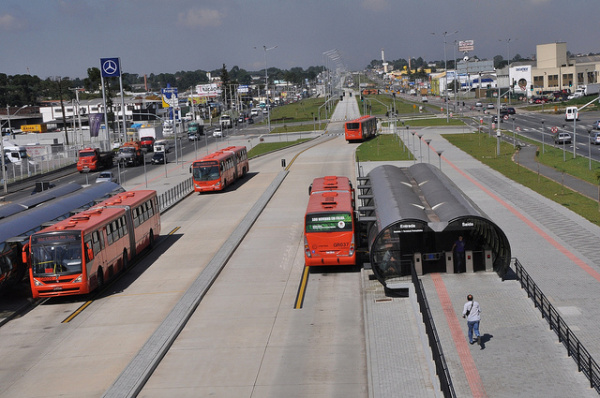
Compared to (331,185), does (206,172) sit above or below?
below

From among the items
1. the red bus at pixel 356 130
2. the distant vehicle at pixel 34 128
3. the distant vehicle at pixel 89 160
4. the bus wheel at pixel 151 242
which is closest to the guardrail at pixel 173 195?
the bus wheel at pixel 151 242

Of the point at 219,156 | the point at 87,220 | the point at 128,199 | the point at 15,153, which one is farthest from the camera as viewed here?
the point at 15,153

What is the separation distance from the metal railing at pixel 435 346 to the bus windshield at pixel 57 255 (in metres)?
12.3

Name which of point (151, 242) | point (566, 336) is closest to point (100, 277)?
point (151, 242)

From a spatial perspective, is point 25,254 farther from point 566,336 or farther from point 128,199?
point 566,336

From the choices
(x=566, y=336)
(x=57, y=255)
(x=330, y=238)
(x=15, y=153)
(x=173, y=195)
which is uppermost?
(x=15, y=153)

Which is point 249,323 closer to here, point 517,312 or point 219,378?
point 219,378

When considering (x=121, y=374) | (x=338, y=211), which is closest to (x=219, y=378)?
(x=121, y=374)

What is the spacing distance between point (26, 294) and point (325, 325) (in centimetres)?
1335

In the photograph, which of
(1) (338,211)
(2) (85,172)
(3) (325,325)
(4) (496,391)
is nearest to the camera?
(4) (496,391)

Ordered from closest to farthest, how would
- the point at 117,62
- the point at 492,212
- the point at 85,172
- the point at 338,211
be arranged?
the point at 338,211 → the point at 492,212 → the point at 85,172 → the point at 117,62

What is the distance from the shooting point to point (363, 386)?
701 inches

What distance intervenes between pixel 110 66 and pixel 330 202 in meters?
77.0

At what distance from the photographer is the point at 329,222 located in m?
28.8
